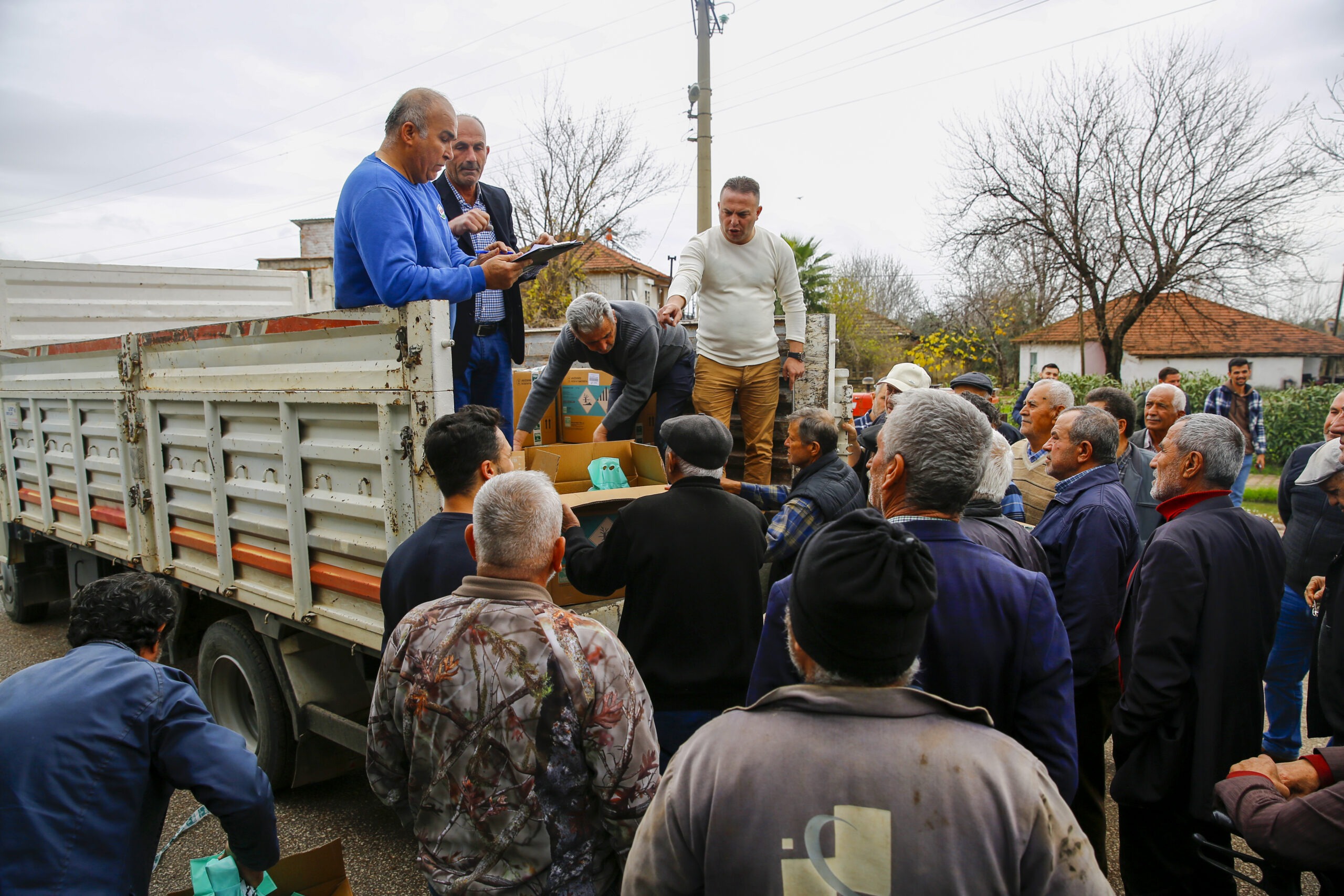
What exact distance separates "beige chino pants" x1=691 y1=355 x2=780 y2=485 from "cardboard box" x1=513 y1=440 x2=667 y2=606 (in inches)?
30.7

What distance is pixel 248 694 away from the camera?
158 inches

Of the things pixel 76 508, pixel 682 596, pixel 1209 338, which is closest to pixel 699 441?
pixel 682 596

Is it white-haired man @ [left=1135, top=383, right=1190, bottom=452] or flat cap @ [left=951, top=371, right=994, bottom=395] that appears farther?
flat cap @ [left=951, top=371, right=994, bottom=395]

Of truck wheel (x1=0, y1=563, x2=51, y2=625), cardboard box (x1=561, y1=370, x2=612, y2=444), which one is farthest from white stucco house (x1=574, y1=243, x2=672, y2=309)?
cardboard box (x1=561, y1=370, x2=612, y2=444)

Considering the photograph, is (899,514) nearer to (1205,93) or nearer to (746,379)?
(746,379)

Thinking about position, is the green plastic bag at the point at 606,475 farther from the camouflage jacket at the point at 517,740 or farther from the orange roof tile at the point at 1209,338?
the orange roof tile at the point at 1209,338

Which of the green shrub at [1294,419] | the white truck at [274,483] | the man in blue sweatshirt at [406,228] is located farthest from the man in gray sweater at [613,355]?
the green shrub at [1294,419]

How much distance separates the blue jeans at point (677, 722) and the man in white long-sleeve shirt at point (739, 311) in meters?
2.12

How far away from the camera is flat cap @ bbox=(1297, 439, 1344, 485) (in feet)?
10.1

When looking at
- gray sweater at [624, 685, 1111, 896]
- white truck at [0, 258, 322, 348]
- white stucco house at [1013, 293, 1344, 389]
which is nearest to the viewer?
gray sweater at [624, 685, 1111, 896]

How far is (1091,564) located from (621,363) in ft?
8.02

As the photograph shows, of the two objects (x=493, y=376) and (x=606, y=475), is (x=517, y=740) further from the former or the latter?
(x=493, y=376)

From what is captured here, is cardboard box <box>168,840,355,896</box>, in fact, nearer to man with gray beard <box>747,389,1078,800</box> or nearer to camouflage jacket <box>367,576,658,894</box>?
camouflage jacket <box>367,576,658,894</box>

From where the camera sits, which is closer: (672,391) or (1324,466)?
(1324,466)
